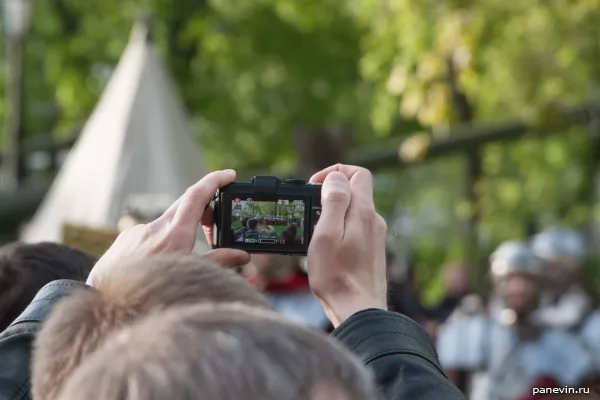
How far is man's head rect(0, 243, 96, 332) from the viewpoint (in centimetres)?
285

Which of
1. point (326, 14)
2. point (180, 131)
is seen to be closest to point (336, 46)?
point (326, 14)

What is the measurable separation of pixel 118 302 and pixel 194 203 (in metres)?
0.58

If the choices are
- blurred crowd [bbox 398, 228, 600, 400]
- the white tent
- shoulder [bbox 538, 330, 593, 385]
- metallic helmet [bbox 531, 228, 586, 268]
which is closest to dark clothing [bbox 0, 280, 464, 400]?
blurred crowd [bbox 398, 228, 600, 400]

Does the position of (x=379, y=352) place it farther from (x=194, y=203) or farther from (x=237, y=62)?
(x=237, y=62)

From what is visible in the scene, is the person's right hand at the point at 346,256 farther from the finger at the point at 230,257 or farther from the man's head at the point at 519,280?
the man's head at the point at 519,280

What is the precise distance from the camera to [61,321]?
159 cm

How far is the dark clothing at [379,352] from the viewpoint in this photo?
6.11 ft

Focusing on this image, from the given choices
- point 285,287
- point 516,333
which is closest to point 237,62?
point 285,287

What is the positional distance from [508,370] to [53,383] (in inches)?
225

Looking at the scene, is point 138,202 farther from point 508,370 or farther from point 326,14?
point 326,14

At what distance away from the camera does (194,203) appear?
2143 mm

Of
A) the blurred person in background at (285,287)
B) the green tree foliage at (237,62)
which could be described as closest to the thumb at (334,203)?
the blurred person in background at (285,287)

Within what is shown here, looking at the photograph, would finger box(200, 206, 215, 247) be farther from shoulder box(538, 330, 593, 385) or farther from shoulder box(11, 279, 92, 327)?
shoulder box(538, 330, 593, 385)

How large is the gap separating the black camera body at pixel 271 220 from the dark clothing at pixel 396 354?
329mm
